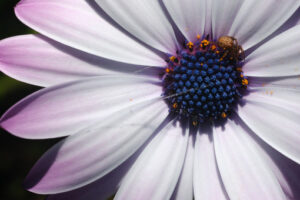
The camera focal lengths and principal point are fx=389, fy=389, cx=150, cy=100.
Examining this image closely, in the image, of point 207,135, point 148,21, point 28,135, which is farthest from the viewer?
point 207,135

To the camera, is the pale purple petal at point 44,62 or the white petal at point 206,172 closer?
the pale purple petal at point 44,62

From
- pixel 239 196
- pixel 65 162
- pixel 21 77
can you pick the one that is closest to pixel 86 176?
pixel 65 162

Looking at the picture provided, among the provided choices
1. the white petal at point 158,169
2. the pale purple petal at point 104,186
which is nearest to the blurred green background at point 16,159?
the pale purple petal at point 104,186

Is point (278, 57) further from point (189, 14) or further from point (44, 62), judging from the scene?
point (44, 62)

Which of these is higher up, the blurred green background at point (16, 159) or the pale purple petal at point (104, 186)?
the pale purple petal at point (104, 186)

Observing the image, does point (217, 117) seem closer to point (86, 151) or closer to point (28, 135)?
point (86, 151)

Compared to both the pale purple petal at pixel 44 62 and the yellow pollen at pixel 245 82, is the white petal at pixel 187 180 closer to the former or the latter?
the yellow pollen at pixel 245 82

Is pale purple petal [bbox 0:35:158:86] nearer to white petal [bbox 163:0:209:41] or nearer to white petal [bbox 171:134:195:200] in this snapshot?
white petal [bbox 163:0:209:41]
